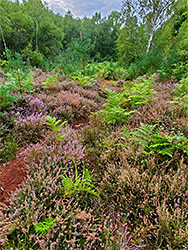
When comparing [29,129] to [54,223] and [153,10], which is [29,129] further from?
[153,10]

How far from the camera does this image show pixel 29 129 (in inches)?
123

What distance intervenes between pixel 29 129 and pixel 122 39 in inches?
864

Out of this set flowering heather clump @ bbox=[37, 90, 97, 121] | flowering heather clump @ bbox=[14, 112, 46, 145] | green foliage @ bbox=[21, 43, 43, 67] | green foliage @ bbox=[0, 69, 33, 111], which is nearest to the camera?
flowering heather clump @ bbox=[14, 112, 46, 145]

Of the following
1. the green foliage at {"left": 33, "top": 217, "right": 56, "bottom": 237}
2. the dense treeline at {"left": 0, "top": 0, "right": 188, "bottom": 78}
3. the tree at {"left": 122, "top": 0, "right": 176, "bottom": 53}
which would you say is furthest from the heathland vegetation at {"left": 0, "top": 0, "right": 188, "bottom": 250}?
the tree at {"left": 122, "top": 0, "right": 176, "bottom": 53}

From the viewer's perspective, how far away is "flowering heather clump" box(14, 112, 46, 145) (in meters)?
2.95

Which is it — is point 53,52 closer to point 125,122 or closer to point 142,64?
point 142,64

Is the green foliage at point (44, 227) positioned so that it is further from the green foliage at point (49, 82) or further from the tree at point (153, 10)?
the tree at point (153, 10)

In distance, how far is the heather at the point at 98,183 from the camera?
4.73 ft

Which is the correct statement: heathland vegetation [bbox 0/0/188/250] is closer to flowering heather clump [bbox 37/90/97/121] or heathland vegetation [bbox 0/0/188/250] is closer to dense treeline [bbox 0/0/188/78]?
flowering heather clump [bbox 37/90/97/121]

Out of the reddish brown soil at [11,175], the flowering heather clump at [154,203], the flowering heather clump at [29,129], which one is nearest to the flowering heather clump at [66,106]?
the flowering heather clump at [29,129]

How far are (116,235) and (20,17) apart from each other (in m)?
30.5

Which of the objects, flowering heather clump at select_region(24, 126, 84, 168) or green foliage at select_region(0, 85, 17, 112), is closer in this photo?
flowering heather clump at select_region(24, 126, 84, 168)

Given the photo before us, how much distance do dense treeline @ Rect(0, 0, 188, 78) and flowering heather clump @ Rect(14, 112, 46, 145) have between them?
5579mm

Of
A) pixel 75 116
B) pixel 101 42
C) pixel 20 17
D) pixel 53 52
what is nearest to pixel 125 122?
pixel 75 116
